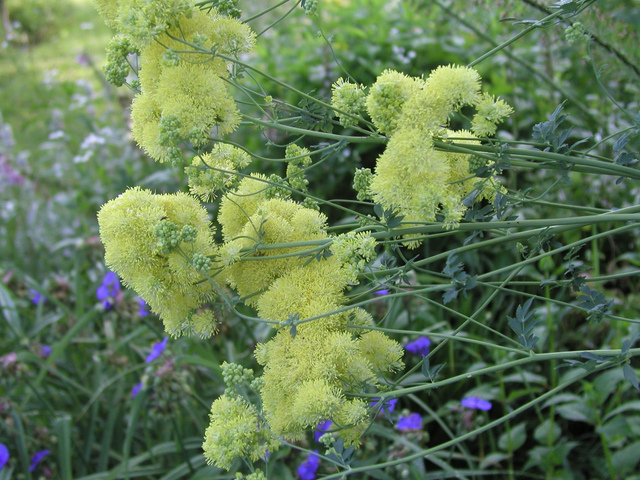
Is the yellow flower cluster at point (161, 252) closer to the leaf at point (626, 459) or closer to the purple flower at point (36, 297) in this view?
the leaf at point (626, 459)

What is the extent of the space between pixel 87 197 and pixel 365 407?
2883 millimetres

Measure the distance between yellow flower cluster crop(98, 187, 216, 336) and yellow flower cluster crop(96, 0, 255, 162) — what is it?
A: 11 cm

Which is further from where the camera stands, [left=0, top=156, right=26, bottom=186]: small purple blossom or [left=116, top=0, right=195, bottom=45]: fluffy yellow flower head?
[left=0, top=156, right=26, bottom=186]: small purple blossom

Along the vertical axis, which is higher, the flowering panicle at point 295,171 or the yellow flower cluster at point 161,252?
the flowering panicle at point 295,171

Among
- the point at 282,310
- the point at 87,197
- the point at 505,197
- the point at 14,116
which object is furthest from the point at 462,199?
the point at 14,116

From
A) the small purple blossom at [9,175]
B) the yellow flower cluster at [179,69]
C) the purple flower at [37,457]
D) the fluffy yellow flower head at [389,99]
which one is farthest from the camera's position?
the small purple blossom at [9,175]

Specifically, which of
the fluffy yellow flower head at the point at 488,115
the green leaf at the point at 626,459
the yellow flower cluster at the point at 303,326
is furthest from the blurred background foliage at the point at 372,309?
the fluffy yellow flower head at the point at 488,115

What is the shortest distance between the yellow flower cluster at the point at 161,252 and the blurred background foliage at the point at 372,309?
0.28ft

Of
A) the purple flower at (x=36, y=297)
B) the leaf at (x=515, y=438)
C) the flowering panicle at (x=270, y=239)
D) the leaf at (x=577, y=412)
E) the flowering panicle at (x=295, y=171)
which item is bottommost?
the leaf at (x=515, y=438)

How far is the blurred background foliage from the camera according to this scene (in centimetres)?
185

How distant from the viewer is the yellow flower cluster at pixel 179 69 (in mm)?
1036

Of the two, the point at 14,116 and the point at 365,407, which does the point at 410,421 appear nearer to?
the point at 365,407

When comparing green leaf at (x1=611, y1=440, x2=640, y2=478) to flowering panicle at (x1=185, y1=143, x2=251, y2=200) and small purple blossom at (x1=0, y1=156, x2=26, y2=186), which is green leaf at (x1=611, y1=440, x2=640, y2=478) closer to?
flowering panicle at (x1=185, y1=143, x2=251, y2=200)

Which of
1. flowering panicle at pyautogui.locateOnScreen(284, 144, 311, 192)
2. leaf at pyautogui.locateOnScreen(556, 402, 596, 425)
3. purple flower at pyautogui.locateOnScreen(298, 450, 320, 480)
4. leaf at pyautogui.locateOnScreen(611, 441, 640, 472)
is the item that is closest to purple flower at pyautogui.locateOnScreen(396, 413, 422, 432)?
purple flower at pyautogui.locateOnScreen(298, 450, 320, 480)
